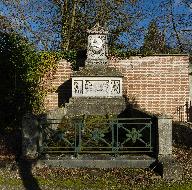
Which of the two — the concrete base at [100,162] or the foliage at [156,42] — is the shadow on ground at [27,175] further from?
the foliage at [156,42]

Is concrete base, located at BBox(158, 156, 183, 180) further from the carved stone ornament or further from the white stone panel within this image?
the carved stone ornament

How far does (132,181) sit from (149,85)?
9.97 metres

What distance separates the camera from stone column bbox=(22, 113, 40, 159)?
8.80 m

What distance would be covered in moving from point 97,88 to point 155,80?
3549 millimetres

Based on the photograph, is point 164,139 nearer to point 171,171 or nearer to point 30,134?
point 171,171

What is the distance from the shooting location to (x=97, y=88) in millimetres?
14789

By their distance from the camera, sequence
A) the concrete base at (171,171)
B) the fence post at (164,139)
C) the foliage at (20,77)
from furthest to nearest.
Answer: the foliage at (20,77) → the fence post at (164,139) → the concrete base at (171,171)

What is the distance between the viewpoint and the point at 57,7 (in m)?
22.9

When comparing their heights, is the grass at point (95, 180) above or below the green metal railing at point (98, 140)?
below

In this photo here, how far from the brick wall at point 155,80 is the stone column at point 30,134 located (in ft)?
27.7

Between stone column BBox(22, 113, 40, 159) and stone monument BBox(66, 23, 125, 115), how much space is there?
5.45 meters

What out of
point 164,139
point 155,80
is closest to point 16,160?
point 164,139

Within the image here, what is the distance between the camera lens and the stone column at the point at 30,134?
8.80 meters

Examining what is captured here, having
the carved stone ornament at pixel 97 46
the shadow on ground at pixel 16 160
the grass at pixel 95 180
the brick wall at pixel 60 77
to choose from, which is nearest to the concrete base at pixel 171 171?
the grass at pixel 95 180
